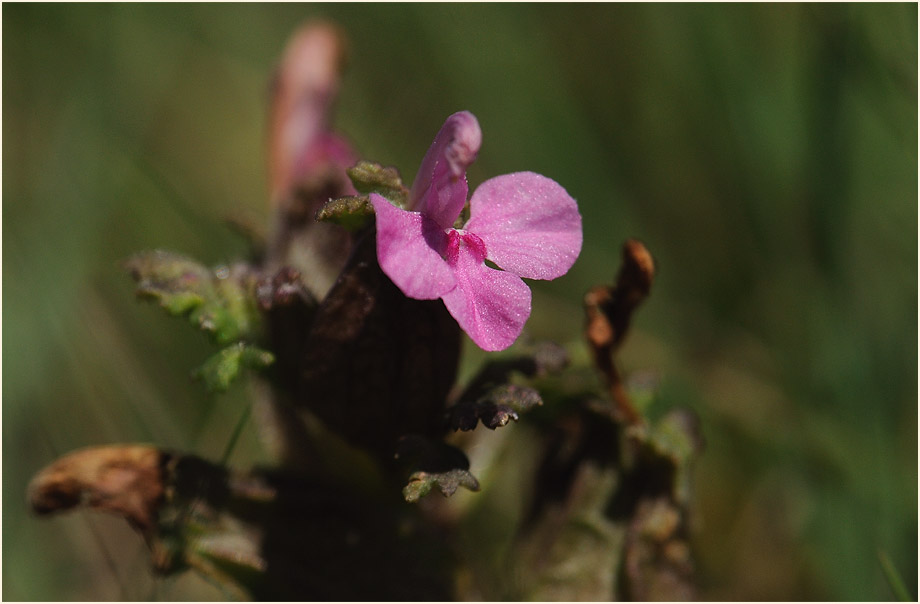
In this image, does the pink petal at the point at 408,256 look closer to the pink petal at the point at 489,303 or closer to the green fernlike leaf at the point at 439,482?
the pink petal at the point at 489,303

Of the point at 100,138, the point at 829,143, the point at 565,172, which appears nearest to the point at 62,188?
the point at 100,138

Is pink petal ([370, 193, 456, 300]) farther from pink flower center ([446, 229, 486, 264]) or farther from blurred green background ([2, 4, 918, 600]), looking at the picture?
blurred green background ([2, 4, 918, 600])

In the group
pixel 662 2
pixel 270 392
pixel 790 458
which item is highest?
pixel 662 2

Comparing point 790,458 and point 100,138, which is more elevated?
point 100,138

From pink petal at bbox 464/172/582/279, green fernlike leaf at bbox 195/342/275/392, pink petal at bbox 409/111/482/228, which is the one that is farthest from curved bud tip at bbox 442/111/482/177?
green fernlike leaf at bbox 195/342/275/392

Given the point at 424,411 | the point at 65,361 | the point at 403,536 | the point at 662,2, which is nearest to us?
the point at 424,411

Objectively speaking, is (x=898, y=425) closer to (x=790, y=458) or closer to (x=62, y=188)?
(x=790, y=458)

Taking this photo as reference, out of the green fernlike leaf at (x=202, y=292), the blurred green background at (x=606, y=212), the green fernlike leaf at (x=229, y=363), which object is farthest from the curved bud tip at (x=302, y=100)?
the green fernlike leaf at (x=229, y=363)
